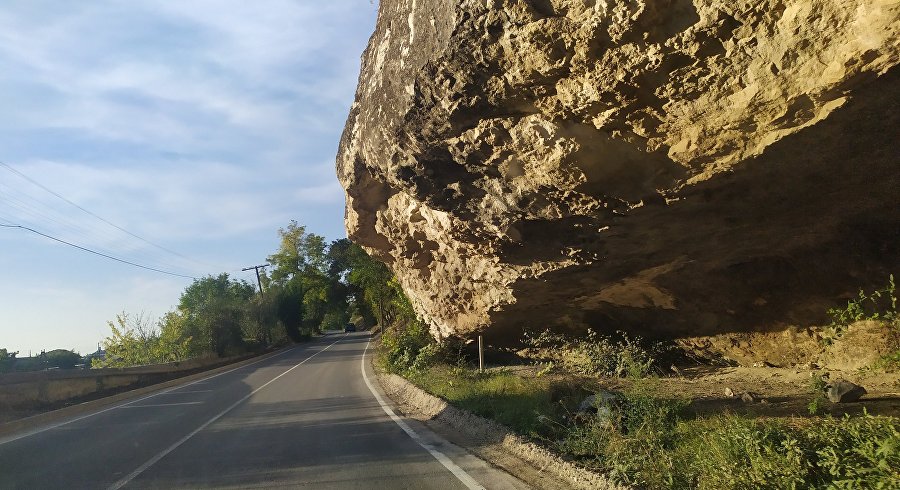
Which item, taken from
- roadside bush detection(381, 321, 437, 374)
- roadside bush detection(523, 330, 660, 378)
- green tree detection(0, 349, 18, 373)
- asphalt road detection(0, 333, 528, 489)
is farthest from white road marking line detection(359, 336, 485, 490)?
green tree detection(0, 349, 18, 373)

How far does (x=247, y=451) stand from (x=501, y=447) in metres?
3.57

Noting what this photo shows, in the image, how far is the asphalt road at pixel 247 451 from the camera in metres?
6.70

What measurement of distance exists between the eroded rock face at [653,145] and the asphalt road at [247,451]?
3808 mm

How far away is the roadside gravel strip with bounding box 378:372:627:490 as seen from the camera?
19.5ft

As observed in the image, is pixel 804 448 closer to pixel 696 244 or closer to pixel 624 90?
pixel 624 90

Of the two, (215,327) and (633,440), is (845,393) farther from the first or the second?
(215,327)

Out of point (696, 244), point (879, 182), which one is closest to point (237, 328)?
point (696, 244)

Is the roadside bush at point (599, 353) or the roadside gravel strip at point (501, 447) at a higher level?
the roadside bush at point (599, 353)

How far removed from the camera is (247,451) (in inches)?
332

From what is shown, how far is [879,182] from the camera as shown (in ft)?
23.1

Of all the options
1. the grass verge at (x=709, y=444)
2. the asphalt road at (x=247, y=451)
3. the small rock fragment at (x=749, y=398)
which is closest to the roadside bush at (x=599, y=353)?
the small rock fragment at (x=749, y=398)

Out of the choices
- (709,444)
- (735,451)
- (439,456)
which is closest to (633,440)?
(709,444)

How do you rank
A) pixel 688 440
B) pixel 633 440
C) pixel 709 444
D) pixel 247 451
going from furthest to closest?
pixel 247 451
pixel 633 440
pixel 688 440
pixel 709 444

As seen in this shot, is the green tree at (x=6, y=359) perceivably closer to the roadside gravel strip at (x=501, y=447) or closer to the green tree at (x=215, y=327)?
the green tree at (x=215, y=327)
